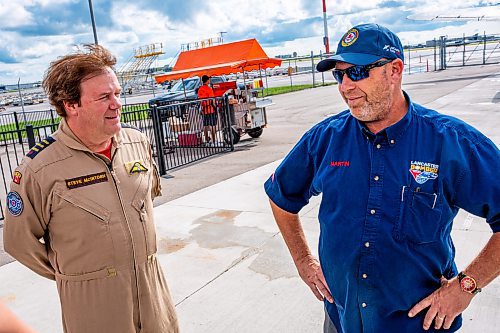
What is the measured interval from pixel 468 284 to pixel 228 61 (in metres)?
13.9

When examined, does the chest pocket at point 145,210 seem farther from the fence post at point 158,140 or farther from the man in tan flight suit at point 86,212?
the fence post at point 158,140

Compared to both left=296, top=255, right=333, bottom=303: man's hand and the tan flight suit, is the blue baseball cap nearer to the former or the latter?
left=296, top=255, right=333, bottom=303: man's hand

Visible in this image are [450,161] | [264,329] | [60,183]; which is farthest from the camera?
[264,329]

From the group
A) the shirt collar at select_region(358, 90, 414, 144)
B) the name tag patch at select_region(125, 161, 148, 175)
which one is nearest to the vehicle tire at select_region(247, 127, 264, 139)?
the name tag patch at select_region(125, 161, 148, 175)

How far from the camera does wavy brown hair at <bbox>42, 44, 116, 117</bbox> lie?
91.0 inches

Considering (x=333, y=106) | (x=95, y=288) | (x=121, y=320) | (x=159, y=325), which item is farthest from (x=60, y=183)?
(x=333, y=106)

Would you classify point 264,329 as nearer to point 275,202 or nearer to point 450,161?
point 275,202

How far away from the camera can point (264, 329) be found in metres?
3.49

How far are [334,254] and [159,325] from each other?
42.6 inches

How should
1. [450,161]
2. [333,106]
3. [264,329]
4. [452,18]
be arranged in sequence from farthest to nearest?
[452,18], [333,106], [264,329], [450,161]

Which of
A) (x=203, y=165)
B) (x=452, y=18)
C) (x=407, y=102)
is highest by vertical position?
(x=452, y=18)

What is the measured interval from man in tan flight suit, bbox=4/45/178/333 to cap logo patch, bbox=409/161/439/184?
1.41 m

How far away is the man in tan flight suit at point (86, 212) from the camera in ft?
7.41

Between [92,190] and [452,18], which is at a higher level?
[452,18]
